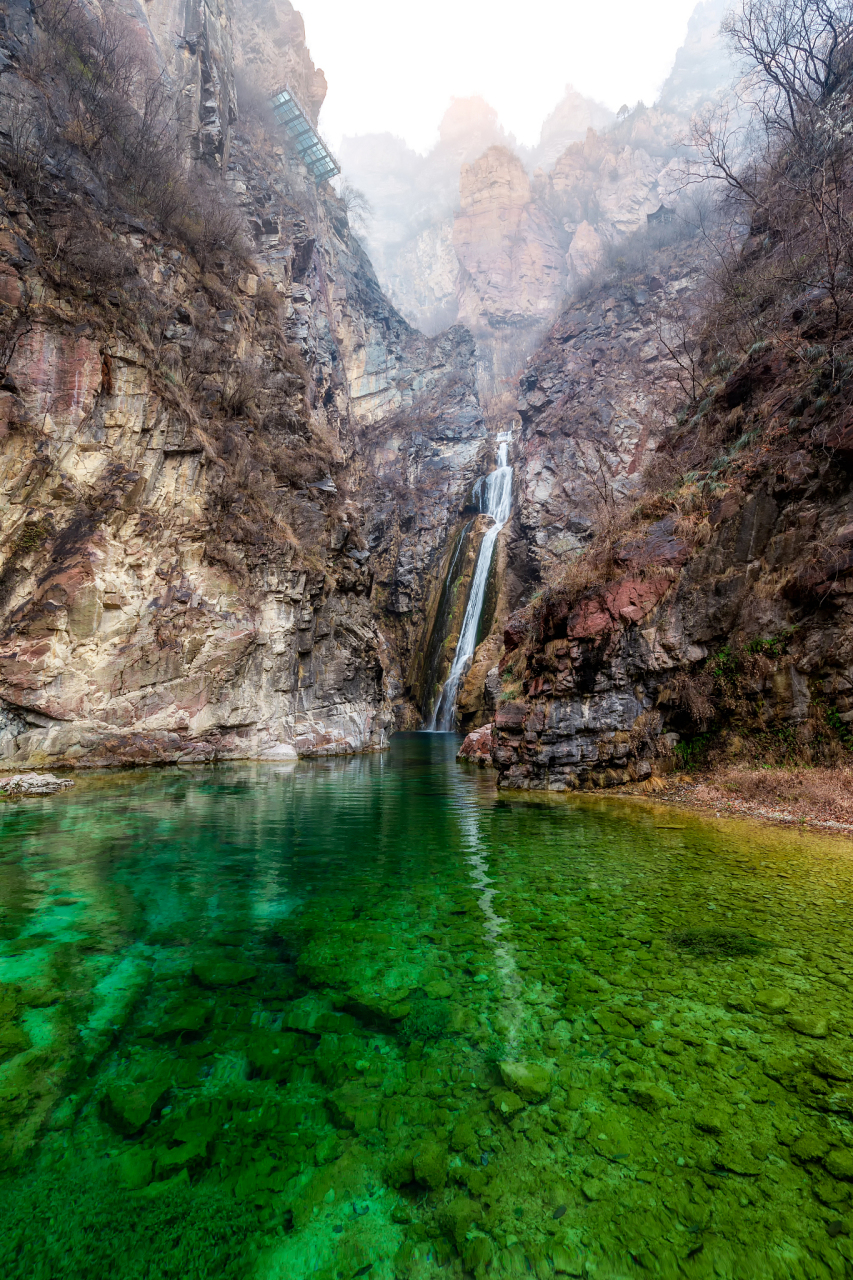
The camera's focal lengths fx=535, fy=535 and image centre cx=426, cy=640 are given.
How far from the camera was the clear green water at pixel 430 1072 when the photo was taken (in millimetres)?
1740

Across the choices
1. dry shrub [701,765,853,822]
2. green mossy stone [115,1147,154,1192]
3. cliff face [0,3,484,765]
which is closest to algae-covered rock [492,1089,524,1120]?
green mossy stone [115,1147,154,1192]

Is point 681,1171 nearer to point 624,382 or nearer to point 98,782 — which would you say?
point 98,782

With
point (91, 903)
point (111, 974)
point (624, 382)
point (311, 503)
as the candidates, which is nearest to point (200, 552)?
point (311, 503)

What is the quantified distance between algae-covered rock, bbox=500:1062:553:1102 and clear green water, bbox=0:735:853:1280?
17 millimetres

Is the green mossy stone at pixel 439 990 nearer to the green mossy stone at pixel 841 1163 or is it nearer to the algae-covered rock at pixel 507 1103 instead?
the algae-covered rock at pixel 507 1103

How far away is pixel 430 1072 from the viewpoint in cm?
261

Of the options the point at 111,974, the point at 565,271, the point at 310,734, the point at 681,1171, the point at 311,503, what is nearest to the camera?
the point at 681,1171

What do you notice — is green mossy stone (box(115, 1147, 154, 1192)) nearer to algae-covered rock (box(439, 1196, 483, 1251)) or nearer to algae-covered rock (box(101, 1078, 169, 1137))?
algae-covered rock (box(101, 1078, 169, 1137))

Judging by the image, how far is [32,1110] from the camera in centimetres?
234

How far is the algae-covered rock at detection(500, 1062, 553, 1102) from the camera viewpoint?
2438mm

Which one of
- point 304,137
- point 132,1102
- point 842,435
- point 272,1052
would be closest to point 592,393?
point 304,137

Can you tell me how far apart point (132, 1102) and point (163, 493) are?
56.4 feet

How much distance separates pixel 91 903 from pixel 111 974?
5.32 feet

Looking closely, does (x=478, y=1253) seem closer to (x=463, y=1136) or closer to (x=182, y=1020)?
(x=463, y=1136)
